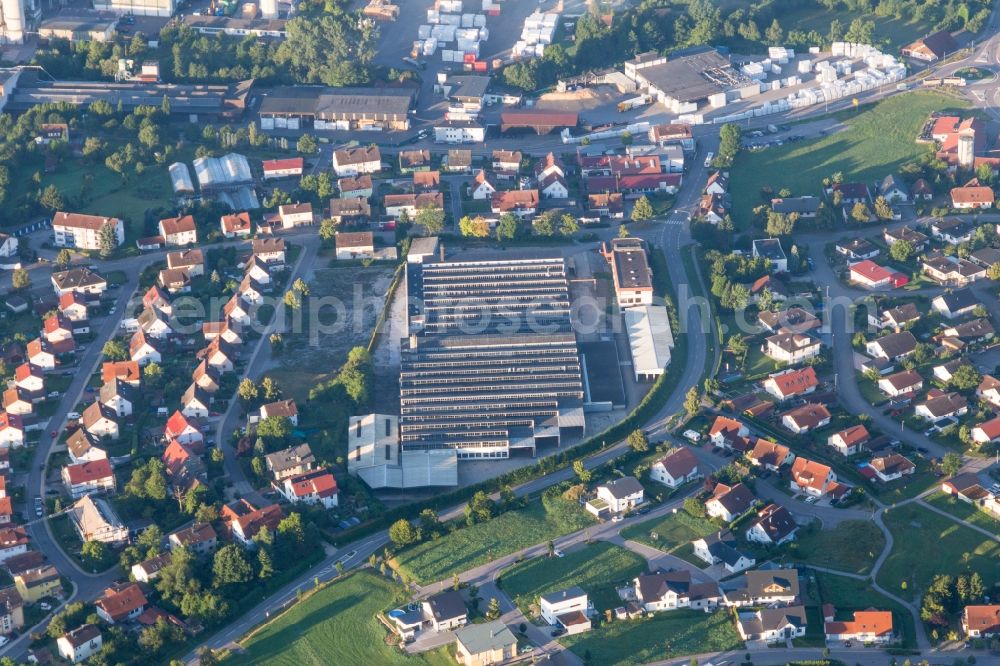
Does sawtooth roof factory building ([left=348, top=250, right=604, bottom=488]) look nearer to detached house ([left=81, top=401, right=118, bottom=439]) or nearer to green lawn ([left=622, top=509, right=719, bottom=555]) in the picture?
green lawn ([left=622, top=509, right=719, bottom=555])

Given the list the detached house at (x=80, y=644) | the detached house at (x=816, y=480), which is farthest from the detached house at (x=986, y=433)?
the detached house at (x=80, y=644)

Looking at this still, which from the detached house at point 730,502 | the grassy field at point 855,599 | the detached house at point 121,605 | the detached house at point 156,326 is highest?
the detached house at point 156,326

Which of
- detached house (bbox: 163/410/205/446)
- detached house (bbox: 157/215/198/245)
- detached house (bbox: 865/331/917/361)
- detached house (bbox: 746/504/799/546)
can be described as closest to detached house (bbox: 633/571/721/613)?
detached house (bbox: 746/504/799/546)

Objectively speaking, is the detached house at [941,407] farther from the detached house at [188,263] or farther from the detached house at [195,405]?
the detached house at [188,263]

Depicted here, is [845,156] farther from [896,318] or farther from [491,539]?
[491,539]

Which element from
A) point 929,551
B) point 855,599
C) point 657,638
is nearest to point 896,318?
point 929,551
